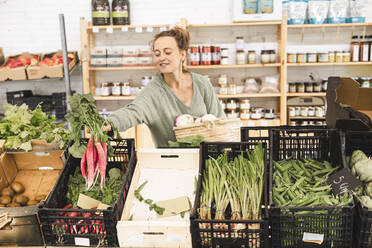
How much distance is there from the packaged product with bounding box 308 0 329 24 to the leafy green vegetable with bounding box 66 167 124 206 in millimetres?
3713

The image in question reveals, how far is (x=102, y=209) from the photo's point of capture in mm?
1310

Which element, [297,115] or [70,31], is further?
[70,31]

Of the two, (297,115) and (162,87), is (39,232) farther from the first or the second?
(297,115)

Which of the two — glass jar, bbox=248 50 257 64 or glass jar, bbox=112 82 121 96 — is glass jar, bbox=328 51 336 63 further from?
glass jar, bbox=112 82 121 96

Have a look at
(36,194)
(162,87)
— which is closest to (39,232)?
(36,194)

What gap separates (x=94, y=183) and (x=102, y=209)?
0.27m

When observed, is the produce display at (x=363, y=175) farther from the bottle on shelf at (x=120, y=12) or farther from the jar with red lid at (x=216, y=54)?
the bottle on shelf at (x=120, y=12)

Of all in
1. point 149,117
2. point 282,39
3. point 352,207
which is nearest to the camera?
point 352,207

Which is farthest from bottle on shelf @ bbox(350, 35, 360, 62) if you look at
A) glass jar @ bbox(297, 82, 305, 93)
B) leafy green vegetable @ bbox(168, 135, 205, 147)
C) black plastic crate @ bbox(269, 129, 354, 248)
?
black plastic crate @ bbox(269, 129, 354, 248)

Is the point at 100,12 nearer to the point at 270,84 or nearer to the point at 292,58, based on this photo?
the point at 270,84

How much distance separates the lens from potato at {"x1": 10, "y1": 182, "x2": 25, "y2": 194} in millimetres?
1821

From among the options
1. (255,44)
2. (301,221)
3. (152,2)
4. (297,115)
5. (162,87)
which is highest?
(152,2)

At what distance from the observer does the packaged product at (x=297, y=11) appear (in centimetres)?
442

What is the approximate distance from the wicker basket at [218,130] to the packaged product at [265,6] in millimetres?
2792
